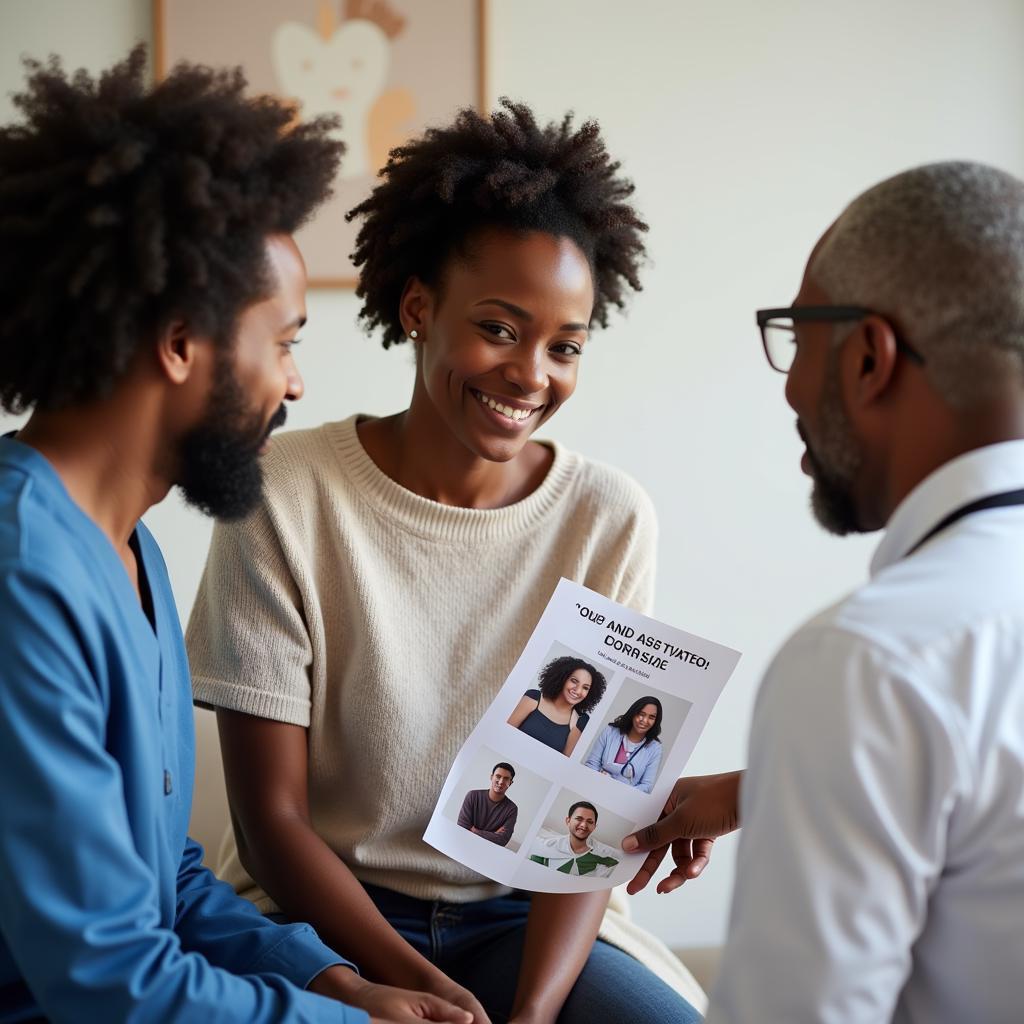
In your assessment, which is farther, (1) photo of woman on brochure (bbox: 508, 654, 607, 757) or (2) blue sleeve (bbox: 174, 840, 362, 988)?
(1) photo of woman on brochure (bbox: 508, 654, 607, 757)

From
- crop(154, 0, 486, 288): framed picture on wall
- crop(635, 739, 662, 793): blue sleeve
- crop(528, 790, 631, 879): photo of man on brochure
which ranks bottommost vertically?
crop(528, 790, 631, 879): photo of man on brochure

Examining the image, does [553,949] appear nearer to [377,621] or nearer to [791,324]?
[377,621]

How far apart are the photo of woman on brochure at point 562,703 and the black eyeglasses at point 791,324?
0.43 meters

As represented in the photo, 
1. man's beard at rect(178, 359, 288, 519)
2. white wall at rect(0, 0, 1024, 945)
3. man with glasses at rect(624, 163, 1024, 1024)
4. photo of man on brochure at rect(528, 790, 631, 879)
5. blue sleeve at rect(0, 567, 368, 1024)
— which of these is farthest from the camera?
white wall at rect(0, 0, 1024, 945)

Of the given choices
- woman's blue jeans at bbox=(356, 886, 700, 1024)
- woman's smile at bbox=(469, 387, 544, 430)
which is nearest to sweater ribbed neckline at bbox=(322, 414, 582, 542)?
woman's smile at bbox=(469, 387, 544, 430)

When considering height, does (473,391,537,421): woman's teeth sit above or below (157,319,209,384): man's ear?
below

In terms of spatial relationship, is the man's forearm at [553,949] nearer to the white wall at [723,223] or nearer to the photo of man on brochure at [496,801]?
the photo of man on brochure at [496,801]

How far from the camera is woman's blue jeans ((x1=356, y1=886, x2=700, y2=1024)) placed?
56.9 inches

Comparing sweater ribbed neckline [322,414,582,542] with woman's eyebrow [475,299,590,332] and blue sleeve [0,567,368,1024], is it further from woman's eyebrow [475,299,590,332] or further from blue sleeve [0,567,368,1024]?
blue sleeve [0,567,368,1024]

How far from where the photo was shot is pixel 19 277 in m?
1.06

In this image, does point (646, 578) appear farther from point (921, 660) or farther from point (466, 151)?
point (921, 660)

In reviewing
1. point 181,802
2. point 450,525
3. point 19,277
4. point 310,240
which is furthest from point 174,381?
point 310,240

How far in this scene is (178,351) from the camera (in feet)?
3.62

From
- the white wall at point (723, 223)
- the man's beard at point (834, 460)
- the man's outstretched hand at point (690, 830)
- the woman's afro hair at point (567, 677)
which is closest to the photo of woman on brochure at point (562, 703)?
the woman's afro hair at point (567, 677)
